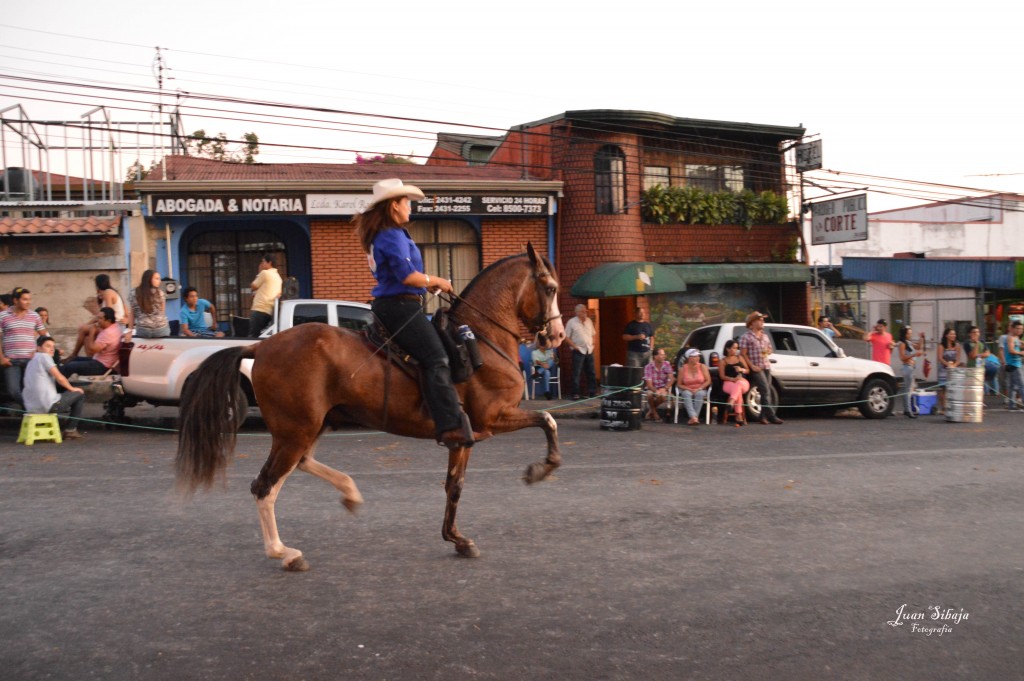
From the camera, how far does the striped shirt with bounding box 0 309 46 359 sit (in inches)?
512

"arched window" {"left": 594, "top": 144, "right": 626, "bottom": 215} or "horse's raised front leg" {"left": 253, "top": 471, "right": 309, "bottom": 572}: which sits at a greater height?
"arched window" {"left": 594, "top": 144, "right": 626, "bottom": 215}

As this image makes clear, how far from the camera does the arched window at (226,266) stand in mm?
21484

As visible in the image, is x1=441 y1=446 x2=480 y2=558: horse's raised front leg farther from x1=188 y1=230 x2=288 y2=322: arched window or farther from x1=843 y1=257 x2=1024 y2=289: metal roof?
x1=843 y1=257 x2=1024 y2=289: metal roof

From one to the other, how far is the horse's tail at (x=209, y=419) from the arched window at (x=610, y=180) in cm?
1753

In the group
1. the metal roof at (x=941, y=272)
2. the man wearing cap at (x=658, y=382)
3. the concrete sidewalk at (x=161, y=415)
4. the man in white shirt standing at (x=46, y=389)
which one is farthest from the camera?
the metal roof at (x=941, y=272)

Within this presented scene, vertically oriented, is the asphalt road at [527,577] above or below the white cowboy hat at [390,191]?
below

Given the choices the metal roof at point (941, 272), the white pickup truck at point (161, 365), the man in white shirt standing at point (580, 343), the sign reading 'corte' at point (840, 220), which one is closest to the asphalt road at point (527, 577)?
the white pickup truck at point (161, 365)

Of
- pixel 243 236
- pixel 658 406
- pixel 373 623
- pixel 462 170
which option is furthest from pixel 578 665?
pixel 462 170

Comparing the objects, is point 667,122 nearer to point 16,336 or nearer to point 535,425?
point 16,336

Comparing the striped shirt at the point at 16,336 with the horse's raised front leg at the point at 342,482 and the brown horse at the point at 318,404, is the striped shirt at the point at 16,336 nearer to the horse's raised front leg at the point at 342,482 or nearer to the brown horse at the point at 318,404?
the brown horse at the point at 318,404

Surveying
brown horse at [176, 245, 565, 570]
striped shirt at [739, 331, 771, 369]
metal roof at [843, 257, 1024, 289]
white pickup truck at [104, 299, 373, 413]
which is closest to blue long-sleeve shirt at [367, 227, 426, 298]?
brown horse at [176, 245, 565, 570]

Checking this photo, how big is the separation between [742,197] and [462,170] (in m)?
7.78

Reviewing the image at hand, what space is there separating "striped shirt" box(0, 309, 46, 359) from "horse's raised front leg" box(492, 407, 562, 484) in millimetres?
9184

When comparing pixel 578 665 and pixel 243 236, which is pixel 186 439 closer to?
pixel 578 665
